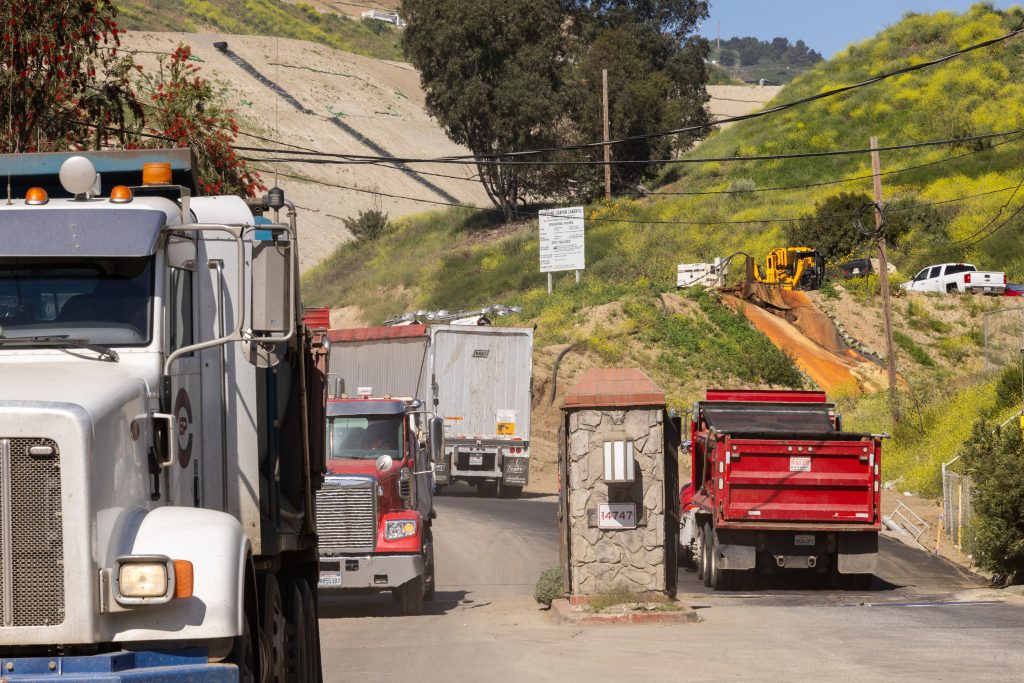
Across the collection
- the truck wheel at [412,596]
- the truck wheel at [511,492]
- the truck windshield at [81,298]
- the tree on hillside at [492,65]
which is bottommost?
the truck wheel at [511,492]

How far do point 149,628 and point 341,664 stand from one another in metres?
6.88

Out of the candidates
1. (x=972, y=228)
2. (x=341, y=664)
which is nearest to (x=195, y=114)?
(x=341, y=664)

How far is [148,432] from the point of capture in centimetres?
667

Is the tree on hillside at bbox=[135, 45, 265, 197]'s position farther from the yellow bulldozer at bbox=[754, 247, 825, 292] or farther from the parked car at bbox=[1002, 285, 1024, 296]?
the parked car at bbox=[1002, 285, 1024, 296]

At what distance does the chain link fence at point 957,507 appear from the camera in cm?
2217

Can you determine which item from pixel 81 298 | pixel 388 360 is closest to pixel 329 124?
pixel 388 360

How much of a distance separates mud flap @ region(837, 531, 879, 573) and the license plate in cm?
727

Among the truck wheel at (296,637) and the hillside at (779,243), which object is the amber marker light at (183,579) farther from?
the hillside at (779,243)

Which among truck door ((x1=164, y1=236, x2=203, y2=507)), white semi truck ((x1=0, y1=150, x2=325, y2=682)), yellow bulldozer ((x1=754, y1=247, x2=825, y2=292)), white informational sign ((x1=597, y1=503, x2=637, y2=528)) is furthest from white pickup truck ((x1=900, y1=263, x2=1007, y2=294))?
truck door ((x1=164, y1=236, x2=203, y2=507))

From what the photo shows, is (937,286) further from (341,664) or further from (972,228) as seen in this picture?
(341,664)

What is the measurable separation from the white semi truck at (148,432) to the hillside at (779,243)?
2365cm

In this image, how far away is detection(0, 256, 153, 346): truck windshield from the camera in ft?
22.7

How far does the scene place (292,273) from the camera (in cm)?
694

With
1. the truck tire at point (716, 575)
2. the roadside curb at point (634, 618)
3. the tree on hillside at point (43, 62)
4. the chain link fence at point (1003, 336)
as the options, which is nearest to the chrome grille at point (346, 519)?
the roadside curb at point (634, 618)
